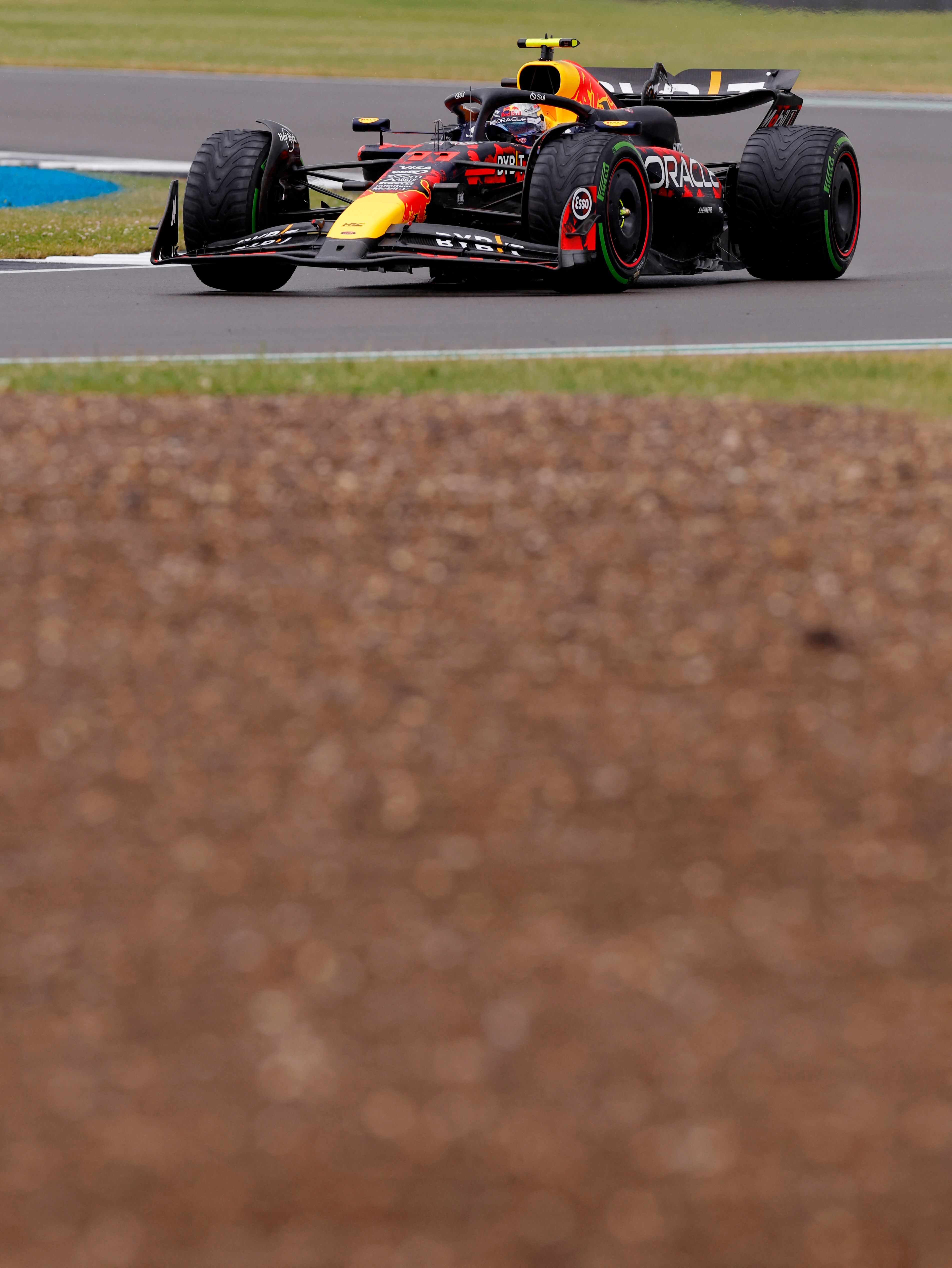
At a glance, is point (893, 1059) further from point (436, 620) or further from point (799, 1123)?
point (436, 620)

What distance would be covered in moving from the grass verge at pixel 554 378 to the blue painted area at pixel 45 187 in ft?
39.5

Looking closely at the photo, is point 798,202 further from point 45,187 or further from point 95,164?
point 95,164

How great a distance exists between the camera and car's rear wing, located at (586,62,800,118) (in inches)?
554

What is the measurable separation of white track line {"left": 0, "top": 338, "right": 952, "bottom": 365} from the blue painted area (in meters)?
11.4

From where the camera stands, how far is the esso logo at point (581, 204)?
459 inches

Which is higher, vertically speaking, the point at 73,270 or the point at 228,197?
the point at 228,197

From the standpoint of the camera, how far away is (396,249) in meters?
11.6

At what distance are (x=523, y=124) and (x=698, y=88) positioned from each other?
204 centimetres

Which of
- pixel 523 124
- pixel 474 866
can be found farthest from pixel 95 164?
pixel 474 866

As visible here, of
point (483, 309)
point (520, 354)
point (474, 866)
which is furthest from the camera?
point (483, 309)

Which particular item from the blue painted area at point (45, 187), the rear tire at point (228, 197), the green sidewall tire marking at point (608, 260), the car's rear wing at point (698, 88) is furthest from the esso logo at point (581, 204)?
the blue painted area at point (45, 187)

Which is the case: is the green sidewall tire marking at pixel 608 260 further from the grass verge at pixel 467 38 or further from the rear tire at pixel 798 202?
the grass verge at pixel 467 38

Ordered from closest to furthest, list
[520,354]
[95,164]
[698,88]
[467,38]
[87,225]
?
[520,354], [698,88], [87,225], [95,164], [467,38]

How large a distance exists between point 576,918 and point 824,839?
601mm
